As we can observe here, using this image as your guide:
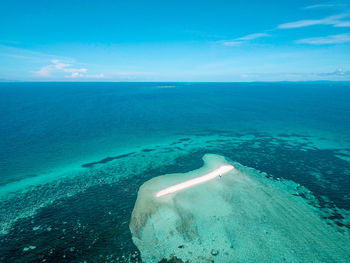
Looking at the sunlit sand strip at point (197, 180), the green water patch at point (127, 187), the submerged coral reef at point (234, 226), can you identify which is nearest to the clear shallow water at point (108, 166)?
the green water patch at point (127, 187)

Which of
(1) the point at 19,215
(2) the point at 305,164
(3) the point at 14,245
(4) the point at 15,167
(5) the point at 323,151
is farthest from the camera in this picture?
(5) the point at 323,151

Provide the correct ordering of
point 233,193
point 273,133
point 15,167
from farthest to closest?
point 273,133 < point 15,167 < point 233,193

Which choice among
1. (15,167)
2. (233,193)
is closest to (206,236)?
(233,193)

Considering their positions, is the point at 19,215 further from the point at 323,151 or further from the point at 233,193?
the point at 323,151

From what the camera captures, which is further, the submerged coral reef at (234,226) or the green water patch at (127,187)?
the green water patch at (127,187)

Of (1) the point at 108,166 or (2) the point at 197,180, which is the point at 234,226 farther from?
(1) the point at 108,166

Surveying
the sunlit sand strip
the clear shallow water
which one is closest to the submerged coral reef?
the sunlit sand strip

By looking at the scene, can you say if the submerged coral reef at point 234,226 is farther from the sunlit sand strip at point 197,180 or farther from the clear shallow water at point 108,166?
the clear shallow water at point 108,166

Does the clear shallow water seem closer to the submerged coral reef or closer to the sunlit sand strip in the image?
the submerged coral reef
